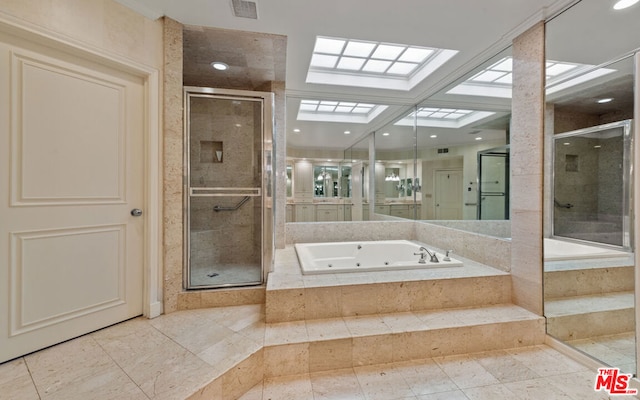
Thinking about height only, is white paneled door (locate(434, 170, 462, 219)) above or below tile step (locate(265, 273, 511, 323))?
above

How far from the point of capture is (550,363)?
1.72m

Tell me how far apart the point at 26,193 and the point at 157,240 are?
2.57ft

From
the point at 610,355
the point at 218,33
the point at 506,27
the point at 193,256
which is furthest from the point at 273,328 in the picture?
the point at 506,27

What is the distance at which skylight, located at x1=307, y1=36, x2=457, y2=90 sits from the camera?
99.6 inches

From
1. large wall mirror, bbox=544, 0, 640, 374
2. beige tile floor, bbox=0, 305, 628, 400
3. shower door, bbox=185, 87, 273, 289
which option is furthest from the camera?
shower door, bbox=185, 87, 273, 289

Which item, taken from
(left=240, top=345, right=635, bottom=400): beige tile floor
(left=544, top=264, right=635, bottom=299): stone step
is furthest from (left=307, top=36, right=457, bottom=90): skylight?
(left=240, top=345, right=635, bottom=400): beige tile floor

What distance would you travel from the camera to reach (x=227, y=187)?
265 centimetres

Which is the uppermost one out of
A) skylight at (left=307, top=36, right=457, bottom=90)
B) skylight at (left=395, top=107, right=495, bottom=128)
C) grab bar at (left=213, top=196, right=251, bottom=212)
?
skylight at (left=307, top=36, right=457, bottom=90)

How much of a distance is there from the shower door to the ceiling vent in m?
0.65

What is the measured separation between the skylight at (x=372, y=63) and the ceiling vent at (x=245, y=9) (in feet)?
2.16

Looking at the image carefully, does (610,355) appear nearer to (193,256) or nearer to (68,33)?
(193,256)

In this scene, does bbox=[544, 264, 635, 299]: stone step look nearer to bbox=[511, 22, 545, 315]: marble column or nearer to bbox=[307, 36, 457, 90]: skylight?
bbox=[511, 22, 545, 315]: marble column

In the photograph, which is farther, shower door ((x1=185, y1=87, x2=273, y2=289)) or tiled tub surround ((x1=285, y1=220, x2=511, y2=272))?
tiled tub surround ((x1=285, y1=220, x2=511, y2=272))

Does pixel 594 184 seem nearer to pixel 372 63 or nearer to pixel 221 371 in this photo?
pixel 372 63
